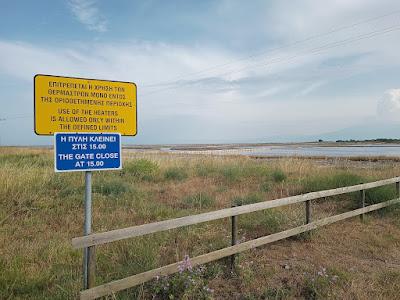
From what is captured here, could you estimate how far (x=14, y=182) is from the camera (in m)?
9.86

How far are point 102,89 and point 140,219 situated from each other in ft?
14.4

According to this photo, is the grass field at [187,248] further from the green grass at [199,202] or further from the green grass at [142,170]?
the green grass at [142,170]

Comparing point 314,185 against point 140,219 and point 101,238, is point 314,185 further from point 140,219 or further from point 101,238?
point 101,238

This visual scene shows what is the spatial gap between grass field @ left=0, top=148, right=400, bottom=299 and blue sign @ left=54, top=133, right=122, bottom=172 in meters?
1.42

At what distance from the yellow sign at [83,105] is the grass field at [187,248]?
185 cm

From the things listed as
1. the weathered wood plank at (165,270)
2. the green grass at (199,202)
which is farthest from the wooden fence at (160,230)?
the green grass at (199,202)

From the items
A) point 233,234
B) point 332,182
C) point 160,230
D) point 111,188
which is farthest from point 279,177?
point 160,230

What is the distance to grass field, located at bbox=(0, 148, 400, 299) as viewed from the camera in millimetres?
4234

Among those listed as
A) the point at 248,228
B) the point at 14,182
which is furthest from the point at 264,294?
the point at 14,182

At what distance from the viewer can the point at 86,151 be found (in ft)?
12.5

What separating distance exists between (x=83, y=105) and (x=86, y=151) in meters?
0.51

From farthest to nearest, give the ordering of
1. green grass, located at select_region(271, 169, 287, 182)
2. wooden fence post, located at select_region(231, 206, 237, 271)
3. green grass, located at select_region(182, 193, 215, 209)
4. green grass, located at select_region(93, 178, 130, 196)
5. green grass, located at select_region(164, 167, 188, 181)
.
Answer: green grass, located at select_region(164, 167, 188, 181) < green grass, located at select_region(271, 169, 287, 182) < green grass, located at select_region(93, 178, 130, 196) < green grass, located at select_region(182, 193, 215, 209) < wooden fence post, located at select_region(231, 206, 237, 271)

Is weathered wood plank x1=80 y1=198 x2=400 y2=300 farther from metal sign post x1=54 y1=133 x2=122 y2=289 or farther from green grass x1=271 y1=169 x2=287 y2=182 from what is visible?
green grass x1=271 y1=169 x2=287 y2=182

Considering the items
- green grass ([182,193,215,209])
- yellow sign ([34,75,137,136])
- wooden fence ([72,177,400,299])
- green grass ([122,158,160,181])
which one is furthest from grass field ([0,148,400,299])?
green grass ([122,158,160,181])
